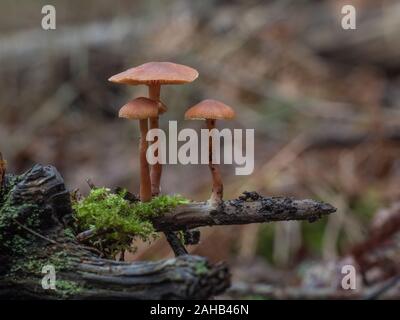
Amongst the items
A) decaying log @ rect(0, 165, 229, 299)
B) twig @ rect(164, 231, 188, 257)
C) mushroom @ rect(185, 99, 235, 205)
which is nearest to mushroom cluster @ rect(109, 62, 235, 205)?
mushroom @ rect(185, 99, 235, 205)

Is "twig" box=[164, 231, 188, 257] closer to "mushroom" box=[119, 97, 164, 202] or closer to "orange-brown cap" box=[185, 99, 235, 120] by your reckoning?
"mushroom" box=[119, 97, 164, 202]

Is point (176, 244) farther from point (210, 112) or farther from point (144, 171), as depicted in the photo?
point (210, 112)

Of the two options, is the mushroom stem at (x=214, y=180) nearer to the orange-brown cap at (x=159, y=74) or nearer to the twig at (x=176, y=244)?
the twig at (x=176, y=244)

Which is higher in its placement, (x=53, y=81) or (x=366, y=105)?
(x=53, y=81)

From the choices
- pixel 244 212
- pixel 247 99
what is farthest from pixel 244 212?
pixel 247 99

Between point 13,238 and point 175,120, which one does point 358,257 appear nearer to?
point 13,238
